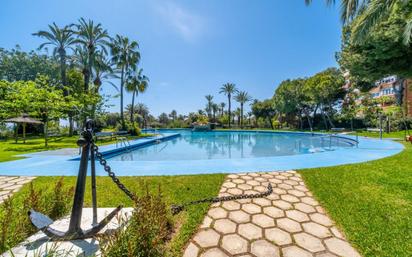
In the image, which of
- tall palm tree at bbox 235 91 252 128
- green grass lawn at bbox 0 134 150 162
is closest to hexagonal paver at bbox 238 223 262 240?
green grass lawn at bbox 0 134 150 162

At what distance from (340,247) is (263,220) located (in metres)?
0.92

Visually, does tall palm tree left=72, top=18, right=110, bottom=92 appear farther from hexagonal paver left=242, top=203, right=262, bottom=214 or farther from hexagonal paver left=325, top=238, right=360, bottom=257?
hexagonal paver left=325, top=238, right=360, bottom=257

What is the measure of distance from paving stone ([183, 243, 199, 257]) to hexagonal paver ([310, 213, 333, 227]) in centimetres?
181

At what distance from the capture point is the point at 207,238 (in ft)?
7.73

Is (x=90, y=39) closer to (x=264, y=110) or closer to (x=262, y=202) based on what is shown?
(x=262, y=202)

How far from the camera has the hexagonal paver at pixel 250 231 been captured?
2.38 meters

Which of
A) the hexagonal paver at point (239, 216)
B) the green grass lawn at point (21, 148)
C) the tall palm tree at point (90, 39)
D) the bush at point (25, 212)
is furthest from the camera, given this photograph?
the tall palm tree at point (90, 39)

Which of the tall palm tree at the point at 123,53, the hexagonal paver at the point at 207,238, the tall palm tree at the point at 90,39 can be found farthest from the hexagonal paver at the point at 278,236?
the tall palm tree at the point at 90,39

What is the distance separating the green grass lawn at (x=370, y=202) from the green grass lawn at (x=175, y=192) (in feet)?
6.54

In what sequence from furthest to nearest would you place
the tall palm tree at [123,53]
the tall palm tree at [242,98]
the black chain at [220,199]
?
1. the tall palm tree at [242,98]
2. the tall palm tree at [123,53]
3. the black chain at [220,199]

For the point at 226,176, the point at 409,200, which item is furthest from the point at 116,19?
the point at 409,200

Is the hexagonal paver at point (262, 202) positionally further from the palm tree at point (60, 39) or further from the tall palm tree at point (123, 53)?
the palm tree at point (60, 39)

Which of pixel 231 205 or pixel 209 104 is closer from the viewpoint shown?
pixel 231 205

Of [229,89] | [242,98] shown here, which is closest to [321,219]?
[229,89]
